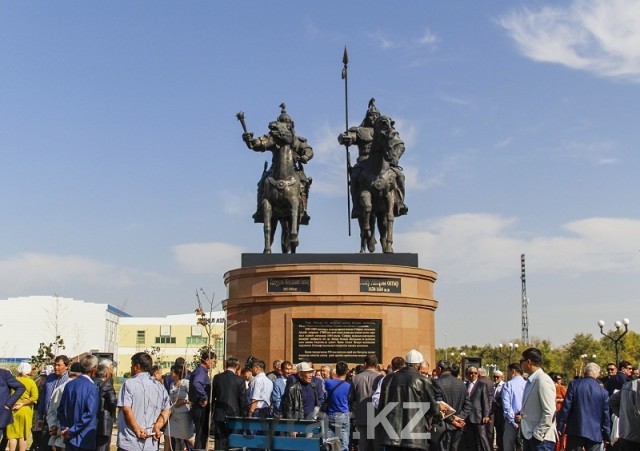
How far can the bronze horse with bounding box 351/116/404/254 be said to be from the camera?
2339 cm

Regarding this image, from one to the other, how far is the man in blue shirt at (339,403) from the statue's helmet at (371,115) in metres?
14.0

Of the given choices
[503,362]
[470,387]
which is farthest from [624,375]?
[503,362]

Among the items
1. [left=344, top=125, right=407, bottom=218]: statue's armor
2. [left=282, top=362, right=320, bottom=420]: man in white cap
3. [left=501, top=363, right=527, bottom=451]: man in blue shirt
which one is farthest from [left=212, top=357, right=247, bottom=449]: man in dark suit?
[left=344, top=125, right=407, bottom=218]: statue's armor

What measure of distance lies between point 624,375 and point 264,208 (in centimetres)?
1219

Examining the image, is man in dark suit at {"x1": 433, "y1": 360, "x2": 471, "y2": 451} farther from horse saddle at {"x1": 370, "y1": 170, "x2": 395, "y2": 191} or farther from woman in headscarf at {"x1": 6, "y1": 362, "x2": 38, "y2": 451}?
horse saddle at {"x1": 370, "y1": 170, "x2": 395, "y2": 191}

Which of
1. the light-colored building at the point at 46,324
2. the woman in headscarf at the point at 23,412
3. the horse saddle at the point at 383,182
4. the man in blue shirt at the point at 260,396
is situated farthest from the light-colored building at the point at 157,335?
the man in blue shirt at the point at 260,396

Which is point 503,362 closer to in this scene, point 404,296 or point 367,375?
point 404,296

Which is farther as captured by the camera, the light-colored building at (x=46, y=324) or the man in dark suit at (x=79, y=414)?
the light-colored building at (x=46, y=324)

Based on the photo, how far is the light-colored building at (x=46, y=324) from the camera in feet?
309

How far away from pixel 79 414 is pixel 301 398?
3616 mm

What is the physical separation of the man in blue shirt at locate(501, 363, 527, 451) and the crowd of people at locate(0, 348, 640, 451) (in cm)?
2

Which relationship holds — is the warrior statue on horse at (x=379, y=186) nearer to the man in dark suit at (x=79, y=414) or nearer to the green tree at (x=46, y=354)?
the green tree at (x=46, y=354)

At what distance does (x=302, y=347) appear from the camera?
2169cm

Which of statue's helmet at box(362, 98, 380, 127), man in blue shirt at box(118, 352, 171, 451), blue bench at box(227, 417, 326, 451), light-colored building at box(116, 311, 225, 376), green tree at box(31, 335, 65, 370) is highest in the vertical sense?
statue's helmet at box(362, 98, 380, 127)
